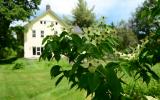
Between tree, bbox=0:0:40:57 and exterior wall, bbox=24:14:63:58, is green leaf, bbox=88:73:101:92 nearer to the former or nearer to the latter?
tree, bbox=0:0:40:57

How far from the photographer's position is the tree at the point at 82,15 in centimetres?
8700

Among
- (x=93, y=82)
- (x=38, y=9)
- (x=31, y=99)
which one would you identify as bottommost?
(x=31, y=99)

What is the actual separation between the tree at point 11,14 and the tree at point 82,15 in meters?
31.1

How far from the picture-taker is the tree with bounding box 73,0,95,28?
8700 cm

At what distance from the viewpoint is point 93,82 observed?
8.70 feet

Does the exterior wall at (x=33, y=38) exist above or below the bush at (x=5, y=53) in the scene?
above

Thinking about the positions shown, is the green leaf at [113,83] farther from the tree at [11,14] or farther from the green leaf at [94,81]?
the tree at [11,14]

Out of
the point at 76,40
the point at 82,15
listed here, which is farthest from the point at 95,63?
the point at 82,15

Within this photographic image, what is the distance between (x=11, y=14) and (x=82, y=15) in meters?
37.4

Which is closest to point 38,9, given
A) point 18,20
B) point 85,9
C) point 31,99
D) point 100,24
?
point 18,20

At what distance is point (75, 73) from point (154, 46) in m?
0.68

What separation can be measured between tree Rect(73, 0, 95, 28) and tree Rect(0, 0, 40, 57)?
31.1 m

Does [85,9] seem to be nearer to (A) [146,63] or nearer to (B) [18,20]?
(B) [18,20]

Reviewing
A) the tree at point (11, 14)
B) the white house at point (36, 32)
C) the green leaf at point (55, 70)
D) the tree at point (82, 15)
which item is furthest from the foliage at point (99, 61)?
the tree at point (82, 15)
